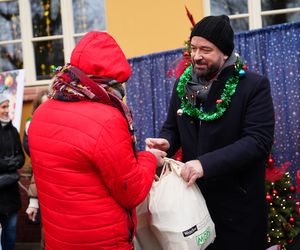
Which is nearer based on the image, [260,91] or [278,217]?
[260,91]

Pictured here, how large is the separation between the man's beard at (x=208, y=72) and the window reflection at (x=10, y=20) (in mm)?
4440

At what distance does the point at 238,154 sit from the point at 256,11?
3570mm

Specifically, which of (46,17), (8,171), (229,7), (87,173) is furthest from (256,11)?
(87,173)

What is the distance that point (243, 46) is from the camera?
4.50 meters

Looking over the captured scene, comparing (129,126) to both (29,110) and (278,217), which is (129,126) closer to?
(278,217)

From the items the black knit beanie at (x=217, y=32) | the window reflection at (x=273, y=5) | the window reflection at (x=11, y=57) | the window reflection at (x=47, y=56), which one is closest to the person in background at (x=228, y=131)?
the black knit beanie at (x=217, y=32)

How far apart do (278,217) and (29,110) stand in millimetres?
3361

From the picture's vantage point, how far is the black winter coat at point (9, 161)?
4168 millimetres

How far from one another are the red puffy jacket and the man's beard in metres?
0.62

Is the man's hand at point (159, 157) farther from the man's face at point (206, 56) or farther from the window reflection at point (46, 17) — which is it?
the window reflection at point (46, 17)

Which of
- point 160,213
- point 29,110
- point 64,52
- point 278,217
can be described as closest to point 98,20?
point 64,52

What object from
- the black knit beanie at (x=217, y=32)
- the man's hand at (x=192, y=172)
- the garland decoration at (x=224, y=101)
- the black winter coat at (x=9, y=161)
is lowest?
the black winter coat at (x=9, y=161)

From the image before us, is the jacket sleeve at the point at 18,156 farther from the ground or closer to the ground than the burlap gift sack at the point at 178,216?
closer to the ground

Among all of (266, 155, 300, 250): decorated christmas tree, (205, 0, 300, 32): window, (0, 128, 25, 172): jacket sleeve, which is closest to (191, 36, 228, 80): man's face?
(266, 155, 300, 250): decorated christmas tree
